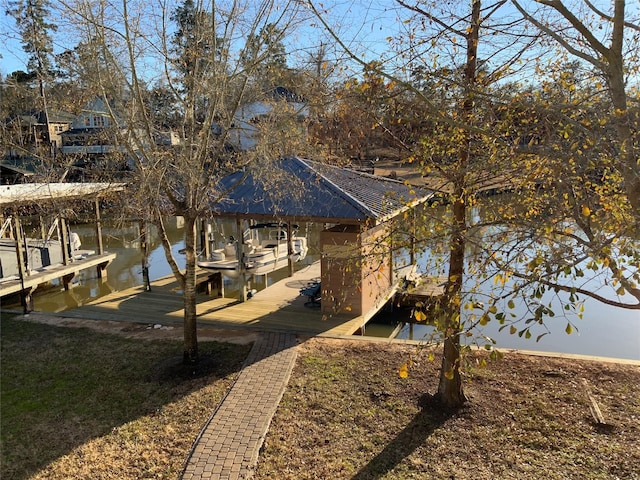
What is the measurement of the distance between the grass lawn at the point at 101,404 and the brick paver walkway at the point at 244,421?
0.56ft

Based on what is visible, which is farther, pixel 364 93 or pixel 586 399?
pixel 586 399

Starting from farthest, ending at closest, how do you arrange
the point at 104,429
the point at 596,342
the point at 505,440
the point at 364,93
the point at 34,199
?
the point at 596,342 → the point at 34,199 → the point at 104,429 → the point at 505,440 → the point at 364,93

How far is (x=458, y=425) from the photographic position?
210 inches

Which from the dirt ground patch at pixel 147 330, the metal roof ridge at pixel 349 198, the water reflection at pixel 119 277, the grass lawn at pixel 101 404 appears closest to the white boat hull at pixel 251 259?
the water reflection at pixel 119 277

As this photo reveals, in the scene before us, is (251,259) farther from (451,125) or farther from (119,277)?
(451,125)

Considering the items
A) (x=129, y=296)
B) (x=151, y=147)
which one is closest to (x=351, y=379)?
(x=151, y=147)

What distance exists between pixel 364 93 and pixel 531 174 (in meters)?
1.55

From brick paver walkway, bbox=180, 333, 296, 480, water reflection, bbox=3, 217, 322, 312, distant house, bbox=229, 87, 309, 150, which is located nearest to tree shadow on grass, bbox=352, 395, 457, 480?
brick paver walkway, bbox=180, 333, 296, 480

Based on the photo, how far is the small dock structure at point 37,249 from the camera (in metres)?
9.86

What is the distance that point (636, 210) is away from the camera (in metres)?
2.90

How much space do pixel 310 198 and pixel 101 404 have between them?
17.4 feet

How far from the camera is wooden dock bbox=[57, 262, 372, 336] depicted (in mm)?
9086

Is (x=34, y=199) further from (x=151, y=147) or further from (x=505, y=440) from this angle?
(x=505, y=440)

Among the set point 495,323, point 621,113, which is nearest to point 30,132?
point 621,113
